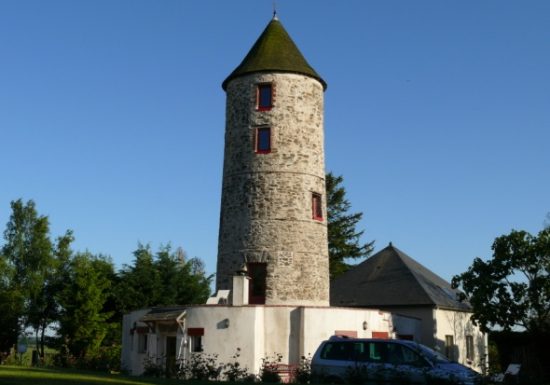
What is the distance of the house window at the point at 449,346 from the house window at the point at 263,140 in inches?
483

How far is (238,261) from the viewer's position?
28.8 metres

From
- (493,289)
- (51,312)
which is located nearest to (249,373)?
(493,289)

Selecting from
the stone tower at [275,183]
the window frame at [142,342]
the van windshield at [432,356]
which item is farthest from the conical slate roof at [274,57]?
the van windshield at [432,356]

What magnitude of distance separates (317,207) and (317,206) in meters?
0.04

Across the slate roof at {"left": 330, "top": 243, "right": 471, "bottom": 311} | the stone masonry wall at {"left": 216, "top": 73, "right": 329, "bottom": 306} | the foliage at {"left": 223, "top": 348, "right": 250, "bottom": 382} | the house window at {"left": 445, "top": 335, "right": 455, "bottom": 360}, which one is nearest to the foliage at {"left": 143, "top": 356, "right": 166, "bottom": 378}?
the foliage at {"left": 223, "top": 348, "right": 250, "bottom": 382}

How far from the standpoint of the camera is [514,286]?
1078 inches

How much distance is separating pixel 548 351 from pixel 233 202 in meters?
15.0

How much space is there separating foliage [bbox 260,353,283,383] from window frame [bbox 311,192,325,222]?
7.12 metres

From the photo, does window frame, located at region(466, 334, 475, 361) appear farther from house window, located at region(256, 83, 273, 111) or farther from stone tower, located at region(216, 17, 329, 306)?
A: house window, located at region(256, 83, 273, 111)

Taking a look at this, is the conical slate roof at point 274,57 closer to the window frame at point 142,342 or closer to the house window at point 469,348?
the window frame at point 142,342

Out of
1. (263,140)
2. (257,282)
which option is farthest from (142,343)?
(263,140)

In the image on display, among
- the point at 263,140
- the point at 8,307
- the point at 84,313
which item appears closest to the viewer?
the point at 263,140

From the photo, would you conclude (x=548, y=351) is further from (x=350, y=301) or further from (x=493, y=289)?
(x=350, y=301)

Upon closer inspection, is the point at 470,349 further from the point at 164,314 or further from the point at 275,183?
the point at 164,314
